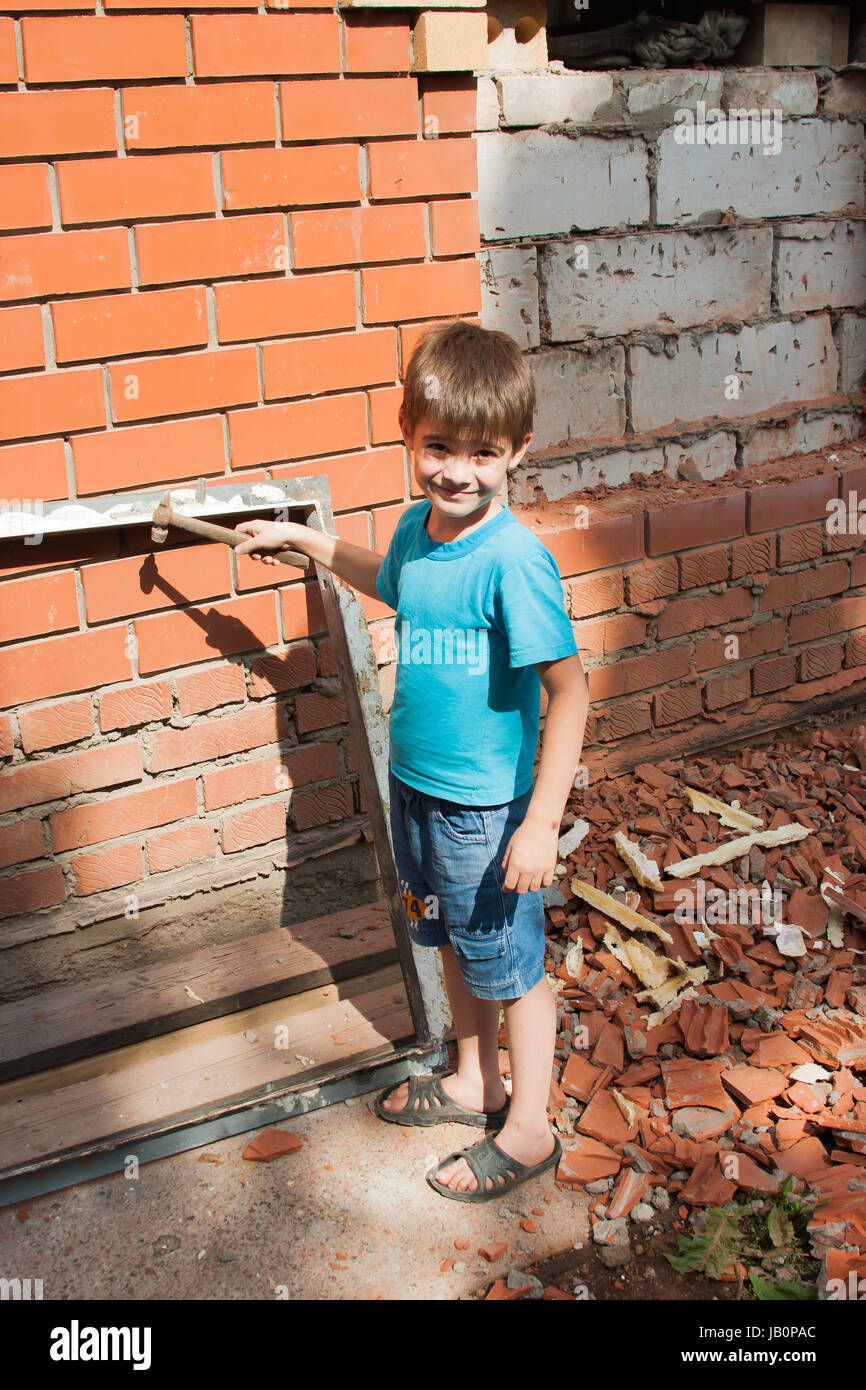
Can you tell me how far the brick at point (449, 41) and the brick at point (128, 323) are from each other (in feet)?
2.41

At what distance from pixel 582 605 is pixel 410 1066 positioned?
1.36m

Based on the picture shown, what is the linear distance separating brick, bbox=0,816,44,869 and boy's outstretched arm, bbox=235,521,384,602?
0.80 meters

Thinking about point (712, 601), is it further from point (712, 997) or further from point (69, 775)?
Answer: point (69, 775)

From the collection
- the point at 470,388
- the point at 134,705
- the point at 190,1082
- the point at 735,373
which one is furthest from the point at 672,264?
the point at 190,1082

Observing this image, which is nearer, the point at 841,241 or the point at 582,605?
the point at 582,605

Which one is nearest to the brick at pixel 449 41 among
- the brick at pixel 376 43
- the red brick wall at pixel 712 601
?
the brick at pixel 376 43

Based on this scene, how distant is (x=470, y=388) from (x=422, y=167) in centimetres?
103

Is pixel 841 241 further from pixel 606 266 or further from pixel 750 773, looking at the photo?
pixel 750 773

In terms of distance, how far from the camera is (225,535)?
7.85 ft

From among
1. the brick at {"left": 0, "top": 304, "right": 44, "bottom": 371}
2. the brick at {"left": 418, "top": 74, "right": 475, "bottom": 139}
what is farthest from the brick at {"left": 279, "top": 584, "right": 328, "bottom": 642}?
the brick at {"left": 418, "top": 74, "right": 475, "bottom": 139}

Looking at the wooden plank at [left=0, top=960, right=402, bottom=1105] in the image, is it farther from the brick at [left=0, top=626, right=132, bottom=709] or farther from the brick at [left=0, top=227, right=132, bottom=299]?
the brick at [left=0, top=227, right=132, bottom=299]

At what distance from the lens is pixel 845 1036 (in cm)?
258
